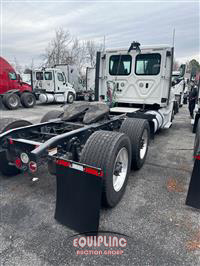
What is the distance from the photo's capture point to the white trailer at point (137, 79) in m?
5.55

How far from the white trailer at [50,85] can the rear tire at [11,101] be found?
2.27 m

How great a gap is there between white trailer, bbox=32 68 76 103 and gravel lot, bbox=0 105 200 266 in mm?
12764

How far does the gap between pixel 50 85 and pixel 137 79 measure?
11.2 metres

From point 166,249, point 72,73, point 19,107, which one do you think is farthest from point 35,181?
point 72,73

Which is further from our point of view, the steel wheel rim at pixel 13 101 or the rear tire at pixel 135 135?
the steel wheel rim at pixel 13 101

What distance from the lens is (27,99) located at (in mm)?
14016

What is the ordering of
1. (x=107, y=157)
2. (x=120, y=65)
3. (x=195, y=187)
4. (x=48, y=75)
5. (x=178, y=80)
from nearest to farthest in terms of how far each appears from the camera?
(x=107, y=157) → (x=195, y=187) → (x=120, y=65) → (x=178, y=80) → (x=48, y=75)

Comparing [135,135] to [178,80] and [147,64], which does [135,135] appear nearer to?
[147,64]

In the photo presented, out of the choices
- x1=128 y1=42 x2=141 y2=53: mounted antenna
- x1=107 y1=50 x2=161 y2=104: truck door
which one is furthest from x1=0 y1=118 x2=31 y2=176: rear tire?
x1=128 y1=42 x2=141 y2=53: mounted antenna

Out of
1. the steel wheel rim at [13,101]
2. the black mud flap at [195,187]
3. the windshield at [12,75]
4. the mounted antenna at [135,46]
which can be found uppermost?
the mounted antenna at [135,46]

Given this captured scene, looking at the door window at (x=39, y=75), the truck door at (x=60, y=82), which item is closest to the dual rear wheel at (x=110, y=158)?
the truck door at (x=60, y=82)

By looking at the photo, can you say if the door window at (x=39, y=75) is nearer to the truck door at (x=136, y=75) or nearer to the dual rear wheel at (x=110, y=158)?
the truck door at (x=136, y=75)

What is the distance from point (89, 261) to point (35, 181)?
1923mm

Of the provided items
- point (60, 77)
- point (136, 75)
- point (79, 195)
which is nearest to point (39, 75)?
point (60, 77)
